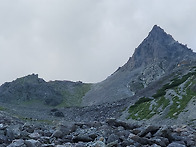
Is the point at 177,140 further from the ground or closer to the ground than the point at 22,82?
closer to the ground

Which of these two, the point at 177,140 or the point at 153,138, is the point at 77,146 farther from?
the point at 177,140

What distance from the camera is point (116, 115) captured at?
79.1m

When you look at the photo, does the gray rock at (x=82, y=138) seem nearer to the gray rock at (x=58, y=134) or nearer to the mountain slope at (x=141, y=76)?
the gray rock at (x=58, y=134)

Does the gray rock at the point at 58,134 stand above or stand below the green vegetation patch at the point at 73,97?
below

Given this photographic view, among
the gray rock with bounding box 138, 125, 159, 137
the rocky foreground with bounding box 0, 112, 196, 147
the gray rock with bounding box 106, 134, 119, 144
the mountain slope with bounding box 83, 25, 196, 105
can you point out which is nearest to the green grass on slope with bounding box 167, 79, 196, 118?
the gray rock with bounding box 138, 125, 159, 137

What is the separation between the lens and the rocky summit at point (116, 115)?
57.4ft

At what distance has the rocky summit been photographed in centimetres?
1748

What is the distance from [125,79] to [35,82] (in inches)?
2596

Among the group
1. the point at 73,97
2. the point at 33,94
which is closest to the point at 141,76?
the point at 73,97

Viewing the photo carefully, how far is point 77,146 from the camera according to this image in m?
15.6

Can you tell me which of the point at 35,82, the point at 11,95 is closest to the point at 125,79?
the point at 35,82

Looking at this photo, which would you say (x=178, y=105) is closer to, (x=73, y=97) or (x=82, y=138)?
(x=82, y=138)

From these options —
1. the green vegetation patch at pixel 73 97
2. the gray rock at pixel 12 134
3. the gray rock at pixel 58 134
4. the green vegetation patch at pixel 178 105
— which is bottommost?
the gray rock at pixel 58 134

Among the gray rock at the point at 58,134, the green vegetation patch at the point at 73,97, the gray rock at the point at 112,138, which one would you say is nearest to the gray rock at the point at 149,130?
the gray rock at the point at 112,138
